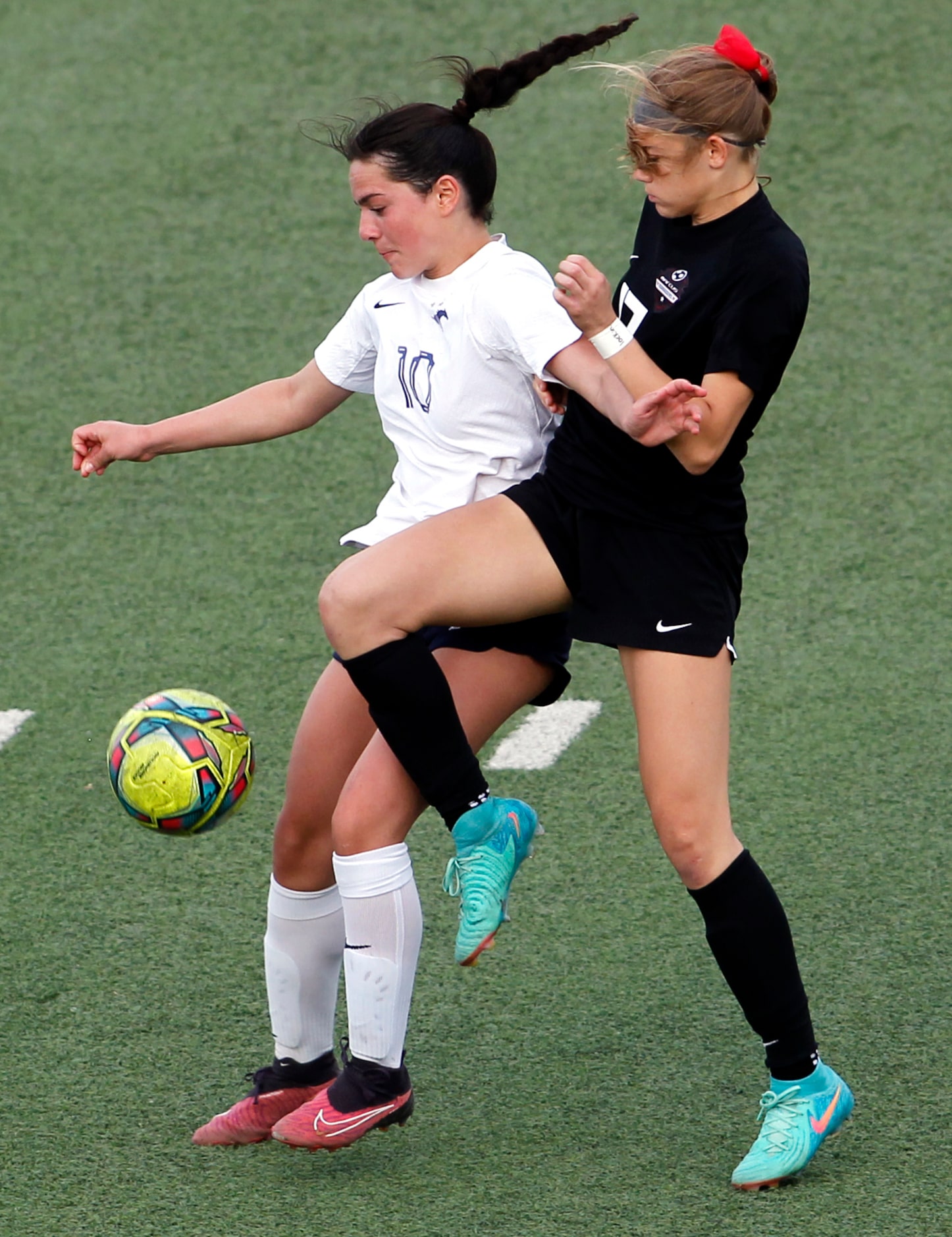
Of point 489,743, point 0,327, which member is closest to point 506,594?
point 489,743

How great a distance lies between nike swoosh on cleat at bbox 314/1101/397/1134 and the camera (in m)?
3.24

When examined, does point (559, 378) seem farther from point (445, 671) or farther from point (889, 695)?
point (889, 695)

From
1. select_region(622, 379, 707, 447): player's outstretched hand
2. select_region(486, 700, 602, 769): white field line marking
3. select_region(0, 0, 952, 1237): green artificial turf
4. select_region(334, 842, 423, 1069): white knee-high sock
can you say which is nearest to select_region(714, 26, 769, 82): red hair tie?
select_region(622, 379, 707, 447): player's outstretched hand

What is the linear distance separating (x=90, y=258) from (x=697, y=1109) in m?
5.52

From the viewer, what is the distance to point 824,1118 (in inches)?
128

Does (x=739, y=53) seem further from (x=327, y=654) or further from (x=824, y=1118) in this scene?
(x=327, y=654)

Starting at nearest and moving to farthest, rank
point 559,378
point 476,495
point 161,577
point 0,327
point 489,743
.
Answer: point 559,378 < point 476,495 < point 489,743 < point 161,577 < point 0,327

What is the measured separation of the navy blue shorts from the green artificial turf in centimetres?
88

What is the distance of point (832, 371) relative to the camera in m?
7.09

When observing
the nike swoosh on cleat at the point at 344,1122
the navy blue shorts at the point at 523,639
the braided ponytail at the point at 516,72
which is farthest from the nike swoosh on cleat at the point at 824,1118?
the braided ponytail at the point at 516,72

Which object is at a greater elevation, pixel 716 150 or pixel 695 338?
pixel 716 150

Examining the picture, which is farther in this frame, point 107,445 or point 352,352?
point 107,445

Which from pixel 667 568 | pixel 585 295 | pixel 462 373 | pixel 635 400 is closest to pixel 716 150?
pixel 585 295

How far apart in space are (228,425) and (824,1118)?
171 cm
